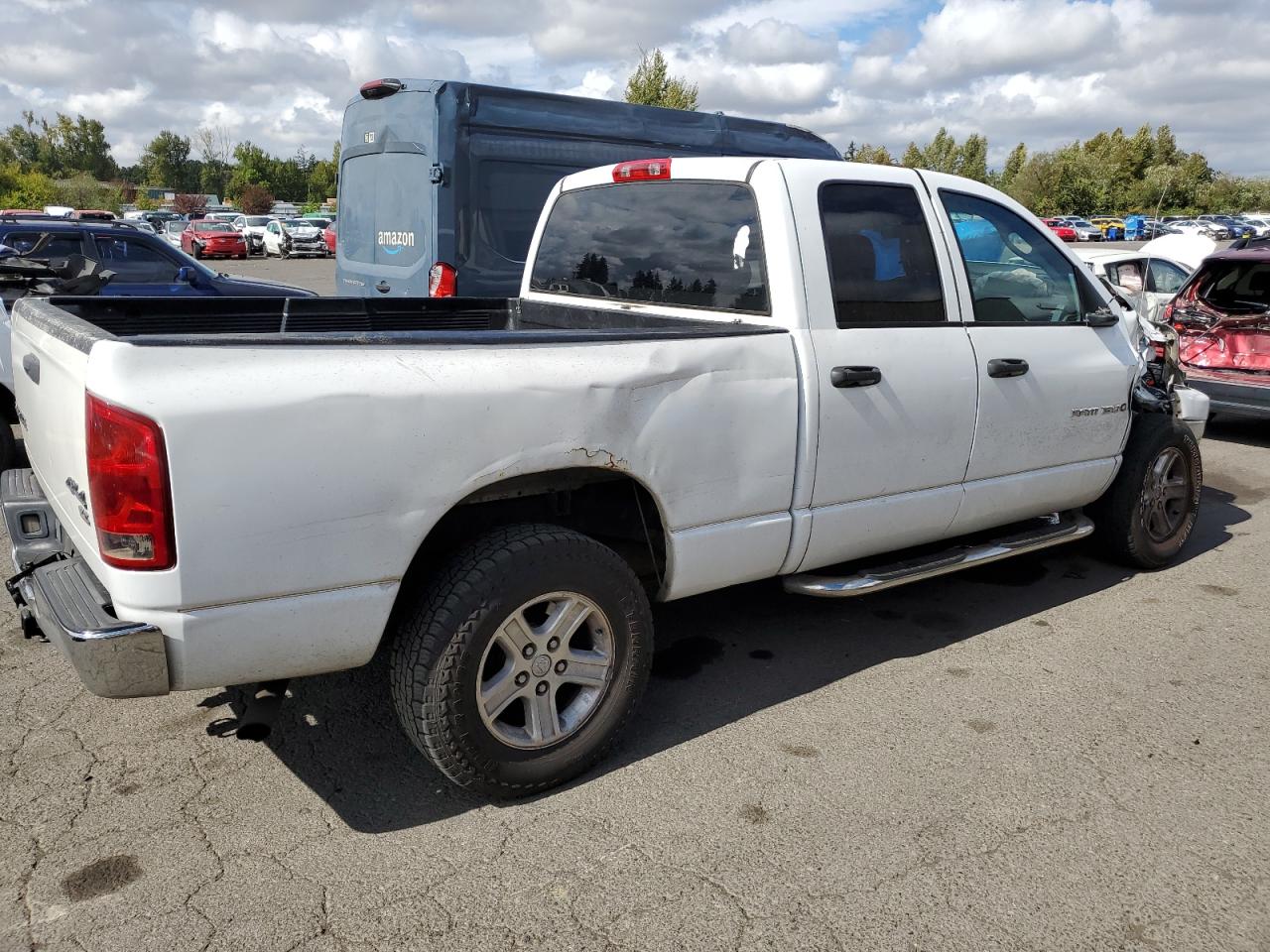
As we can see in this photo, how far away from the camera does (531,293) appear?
192 inches

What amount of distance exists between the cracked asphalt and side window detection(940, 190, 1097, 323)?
1.43m

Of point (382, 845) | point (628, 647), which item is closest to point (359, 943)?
point (382, 845)

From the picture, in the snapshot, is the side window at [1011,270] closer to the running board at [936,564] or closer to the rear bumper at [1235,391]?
the running board at [936,564]

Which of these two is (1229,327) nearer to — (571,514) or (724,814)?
(571,514)

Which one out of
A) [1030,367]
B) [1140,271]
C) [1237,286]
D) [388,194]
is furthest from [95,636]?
[1140,271]

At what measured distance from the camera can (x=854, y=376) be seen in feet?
12.1

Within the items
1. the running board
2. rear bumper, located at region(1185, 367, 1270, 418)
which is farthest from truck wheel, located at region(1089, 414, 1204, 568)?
rear bumper, located at region(1185, 367, 1270, 418)

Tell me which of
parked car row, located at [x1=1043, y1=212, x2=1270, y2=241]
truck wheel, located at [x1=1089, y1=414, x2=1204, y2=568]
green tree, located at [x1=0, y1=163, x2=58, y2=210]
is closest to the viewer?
truck wheel, located at [x1=1089, y1=414, x2=1204, y2=568]

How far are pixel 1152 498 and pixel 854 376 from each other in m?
2.44

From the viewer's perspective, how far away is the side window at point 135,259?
32.1 ft

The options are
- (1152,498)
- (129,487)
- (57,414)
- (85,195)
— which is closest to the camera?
(129,487)

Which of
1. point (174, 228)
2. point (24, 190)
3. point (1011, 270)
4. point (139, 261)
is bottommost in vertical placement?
point (174, 228)

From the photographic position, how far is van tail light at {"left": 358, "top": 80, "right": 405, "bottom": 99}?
838cm

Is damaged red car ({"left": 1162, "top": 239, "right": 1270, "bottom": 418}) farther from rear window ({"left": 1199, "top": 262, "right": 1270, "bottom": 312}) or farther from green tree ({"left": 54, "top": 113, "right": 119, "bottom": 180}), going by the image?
green tree ({"left": 54, "top": 113, "right": 119, "bottom": 180})
